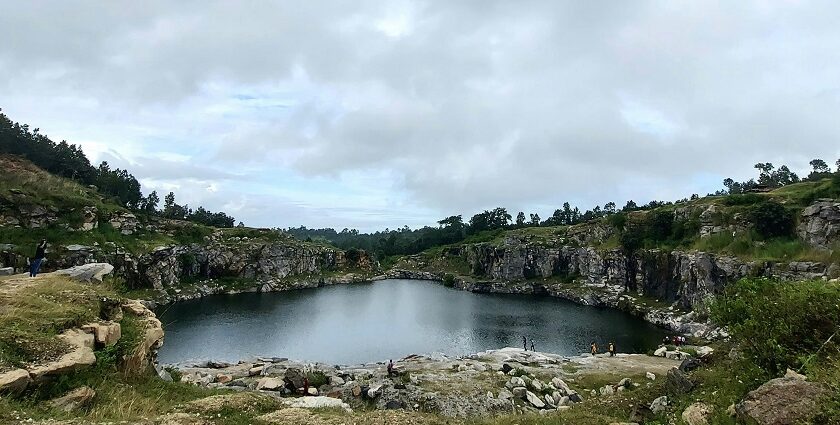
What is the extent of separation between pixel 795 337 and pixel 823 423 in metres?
3.45

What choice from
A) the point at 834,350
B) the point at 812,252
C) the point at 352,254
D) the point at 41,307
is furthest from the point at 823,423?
the point at 352,254

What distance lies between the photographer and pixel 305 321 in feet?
234

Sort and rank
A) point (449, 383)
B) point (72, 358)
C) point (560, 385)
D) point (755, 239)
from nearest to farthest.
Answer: point (72, 358) → point (560, 385) → point (449, 383) → point (755, 239)

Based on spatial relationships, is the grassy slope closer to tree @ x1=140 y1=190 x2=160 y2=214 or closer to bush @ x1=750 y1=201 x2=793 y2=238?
bush @ x1=750 y1=201 x2=793 y2=238

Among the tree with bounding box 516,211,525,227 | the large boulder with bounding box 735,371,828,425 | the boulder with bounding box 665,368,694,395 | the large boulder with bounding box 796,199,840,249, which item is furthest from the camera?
the tree with bounding box 516,211,525,227

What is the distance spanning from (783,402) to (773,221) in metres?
74.3

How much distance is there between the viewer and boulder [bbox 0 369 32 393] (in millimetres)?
10695

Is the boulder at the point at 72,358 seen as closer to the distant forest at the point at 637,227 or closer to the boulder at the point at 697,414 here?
the boulder at the point at 697,414

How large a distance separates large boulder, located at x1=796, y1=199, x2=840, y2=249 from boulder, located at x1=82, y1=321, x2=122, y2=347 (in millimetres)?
73403

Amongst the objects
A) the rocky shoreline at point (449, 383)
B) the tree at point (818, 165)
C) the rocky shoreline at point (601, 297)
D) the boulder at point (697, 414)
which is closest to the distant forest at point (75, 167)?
the rocky shoreline at point (601, 297)

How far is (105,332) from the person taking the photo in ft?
48.6

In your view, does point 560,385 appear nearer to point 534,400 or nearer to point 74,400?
point 534,400

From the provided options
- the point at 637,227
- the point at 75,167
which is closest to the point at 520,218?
the point at 637,227

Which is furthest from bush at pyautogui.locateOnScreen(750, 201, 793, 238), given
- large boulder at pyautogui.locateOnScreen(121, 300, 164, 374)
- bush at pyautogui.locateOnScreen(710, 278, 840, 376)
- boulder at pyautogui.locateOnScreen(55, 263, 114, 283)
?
boulder at pyautogui.locateOnScreen(55, 263, 114, 283)
